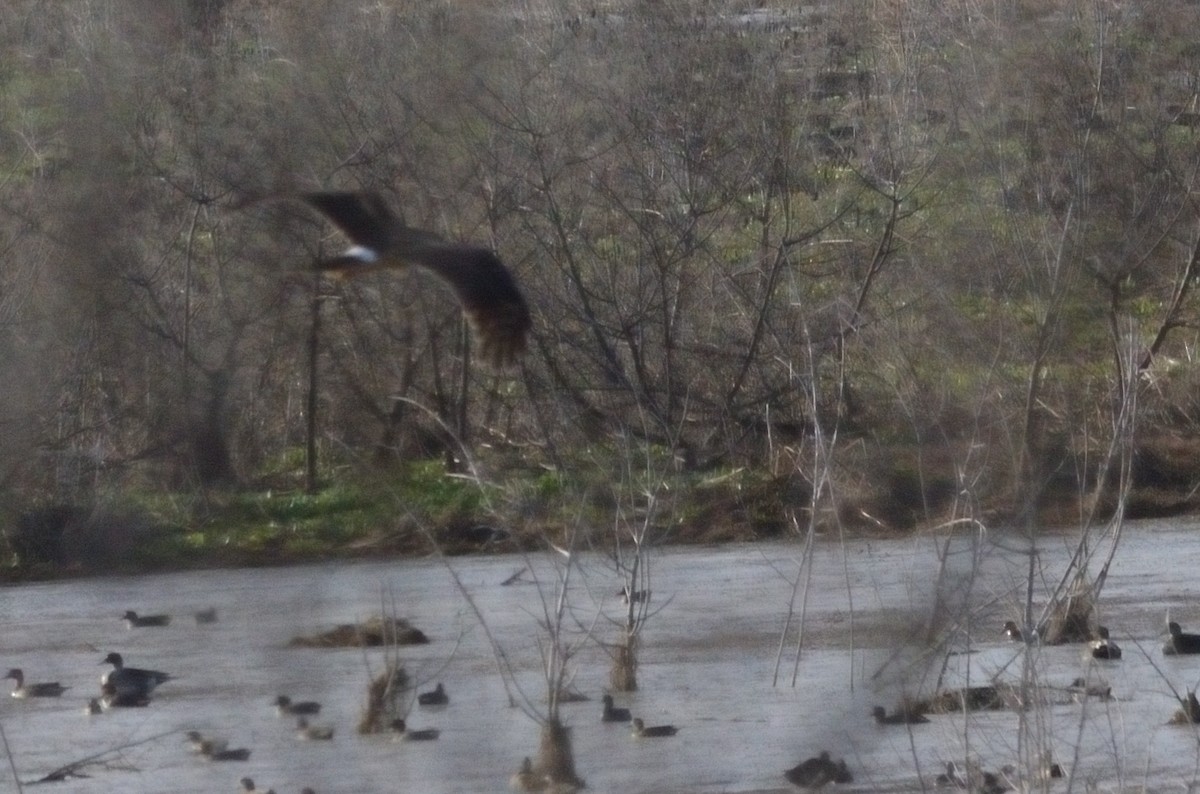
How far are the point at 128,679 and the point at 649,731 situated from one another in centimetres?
262

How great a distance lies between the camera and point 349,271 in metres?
3.39

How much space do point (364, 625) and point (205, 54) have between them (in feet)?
5.16

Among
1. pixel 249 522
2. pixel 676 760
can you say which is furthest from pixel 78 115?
pixel 676 760

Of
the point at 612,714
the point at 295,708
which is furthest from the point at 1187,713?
the point at 295,708

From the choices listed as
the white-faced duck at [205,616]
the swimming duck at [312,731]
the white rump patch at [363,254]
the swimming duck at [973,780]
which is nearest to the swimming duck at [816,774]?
the swimming duck at [973,780]

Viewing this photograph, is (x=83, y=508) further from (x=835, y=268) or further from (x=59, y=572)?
(x=835, y=268)

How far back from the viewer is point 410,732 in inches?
250

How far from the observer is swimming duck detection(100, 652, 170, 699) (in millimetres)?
8359

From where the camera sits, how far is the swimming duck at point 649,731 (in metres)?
Answer: 8.32

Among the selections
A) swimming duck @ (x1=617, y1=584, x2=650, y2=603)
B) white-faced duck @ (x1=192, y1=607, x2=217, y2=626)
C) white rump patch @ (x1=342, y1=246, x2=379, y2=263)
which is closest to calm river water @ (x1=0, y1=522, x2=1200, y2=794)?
white-faced duck @ (x1=192, y1=607, x2=217, y2=626)

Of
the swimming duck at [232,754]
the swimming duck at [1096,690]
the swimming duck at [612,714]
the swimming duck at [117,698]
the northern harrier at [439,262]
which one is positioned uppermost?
the northern harrier at [439,262]

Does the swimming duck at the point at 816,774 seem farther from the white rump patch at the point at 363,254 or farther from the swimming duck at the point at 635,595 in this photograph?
the white rump patch at the point at 363,254

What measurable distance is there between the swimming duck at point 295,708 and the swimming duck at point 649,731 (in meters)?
3.49

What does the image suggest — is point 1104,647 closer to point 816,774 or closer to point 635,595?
point 635,595
